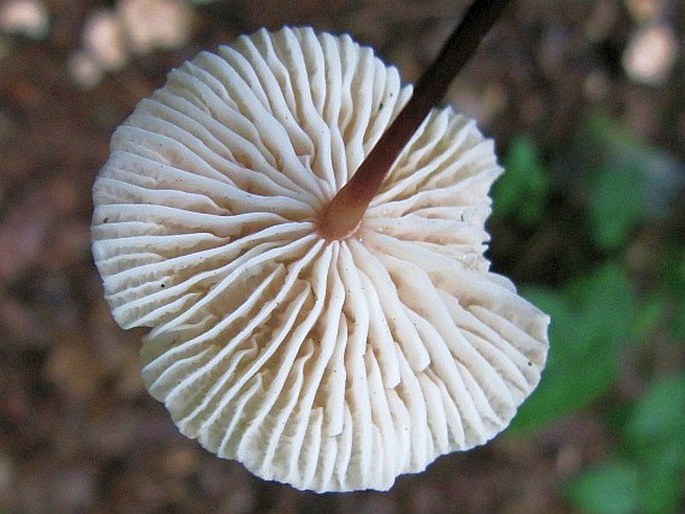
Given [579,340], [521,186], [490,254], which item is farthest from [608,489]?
[521,186]

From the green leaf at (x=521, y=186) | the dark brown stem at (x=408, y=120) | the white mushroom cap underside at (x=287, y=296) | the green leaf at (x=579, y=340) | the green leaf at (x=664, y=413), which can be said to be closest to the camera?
the dark brown stem at (x=408, y=120)

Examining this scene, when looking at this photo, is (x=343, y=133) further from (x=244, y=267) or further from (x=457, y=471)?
(x=457, y=471)

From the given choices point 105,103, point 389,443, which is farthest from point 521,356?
point 105,103

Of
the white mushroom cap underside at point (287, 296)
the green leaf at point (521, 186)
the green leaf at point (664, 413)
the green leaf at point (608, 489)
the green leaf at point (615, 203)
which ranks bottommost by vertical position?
the white mushroom cap underside at point (287, 296)

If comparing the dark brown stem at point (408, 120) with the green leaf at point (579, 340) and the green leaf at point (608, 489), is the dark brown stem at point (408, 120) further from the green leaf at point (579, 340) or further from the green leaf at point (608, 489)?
the green leaf at point (608, 489)

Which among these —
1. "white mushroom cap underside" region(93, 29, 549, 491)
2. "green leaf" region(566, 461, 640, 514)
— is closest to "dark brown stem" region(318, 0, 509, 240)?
"white mushroom cap underside" region(93, 29, 549, 491)

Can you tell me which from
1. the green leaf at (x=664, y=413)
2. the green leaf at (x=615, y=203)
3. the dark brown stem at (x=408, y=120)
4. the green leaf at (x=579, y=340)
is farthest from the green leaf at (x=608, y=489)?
the dark brown stem at (x=408, y=120)

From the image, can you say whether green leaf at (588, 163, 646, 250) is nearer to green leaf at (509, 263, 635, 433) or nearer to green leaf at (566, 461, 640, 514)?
green leaf at (509, 263, 635, 433)
